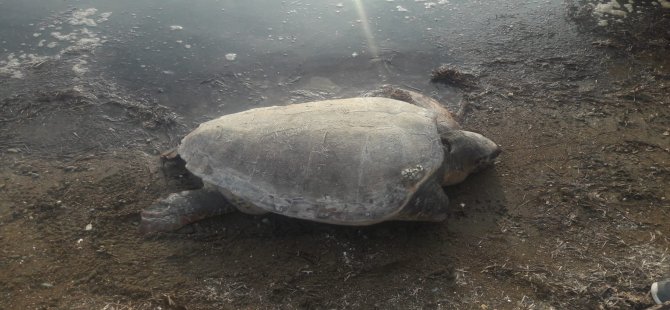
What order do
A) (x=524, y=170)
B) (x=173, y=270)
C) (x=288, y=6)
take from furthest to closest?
(x=288, y=6), (x=524, y=170), (x=173, y=270)

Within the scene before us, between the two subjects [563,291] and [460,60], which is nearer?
[563,291]

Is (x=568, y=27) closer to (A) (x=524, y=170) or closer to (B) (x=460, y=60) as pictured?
(B) (x=460, y=60)

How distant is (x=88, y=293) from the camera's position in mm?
2934

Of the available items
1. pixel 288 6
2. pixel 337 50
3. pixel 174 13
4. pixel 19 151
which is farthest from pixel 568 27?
pixel 19 151

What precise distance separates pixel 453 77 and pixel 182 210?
332 centimetres

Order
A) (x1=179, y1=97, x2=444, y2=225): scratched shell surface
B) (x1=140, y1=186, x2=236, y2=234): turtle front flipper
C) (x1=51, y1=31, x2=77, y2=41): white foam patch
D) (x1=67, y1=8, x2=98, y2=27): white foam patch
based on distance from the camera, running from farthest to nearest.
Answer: (x1=67, y1=8, x2=98, y2=27): white foam patch → (x1=51, y1=31, x2=77, y2=41): white foam patch → (x1=140, y1=186, x2=236, y2=234): turtle front flipper → (x1=179, y1=97, x2=444, y2=225): scratched shell surface

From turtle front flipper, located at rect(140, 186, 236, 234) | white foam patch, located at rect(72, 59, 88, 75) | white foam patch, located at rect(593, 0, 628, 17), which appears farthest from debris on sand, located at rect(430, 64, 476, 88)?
white foam patch, located at rect(72, 59, 88, 75)

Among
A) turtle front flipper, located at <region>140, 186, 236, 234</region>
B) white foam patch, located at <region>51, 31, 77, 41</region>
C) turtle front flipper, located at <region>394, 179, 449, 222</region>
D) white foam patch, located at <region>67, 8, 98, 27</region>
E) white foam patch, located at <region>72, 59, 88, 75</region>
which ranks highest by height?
white foam patch, located at <region>67, 8, 98, 27</region>

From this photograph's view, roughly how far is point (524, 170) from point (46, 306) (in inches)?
154

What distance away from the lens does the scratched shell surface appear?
302 cm

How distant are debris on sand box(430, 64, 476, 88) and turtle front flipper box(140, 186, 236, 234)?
2885 millimetres

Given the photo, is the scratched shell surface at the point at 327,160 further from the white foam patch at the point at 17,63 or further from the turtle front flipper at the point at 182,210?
the white foam patch at the point at 17,63

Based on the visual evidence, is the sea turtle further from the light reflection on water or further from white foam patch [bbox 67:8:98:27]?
white foam patch [bbox 67:8:98:27]

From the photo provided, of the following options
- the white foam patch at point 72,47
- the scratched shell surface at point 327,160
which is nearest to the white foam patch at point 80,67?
the white foam patch at point 72,47
